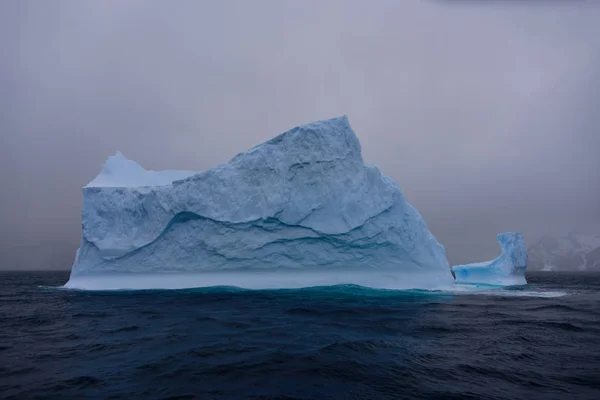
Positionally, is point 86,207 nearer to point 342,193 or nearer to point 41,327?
point 41,327

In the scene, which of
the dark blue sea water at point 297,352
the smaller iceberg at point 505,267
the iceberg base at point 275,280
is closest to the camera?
the dark blue sea water at point 297,352

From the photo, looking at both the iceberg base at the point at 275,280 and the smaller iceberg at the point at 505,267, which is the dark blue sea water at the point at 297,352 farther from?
the smaller iceberg at the point at 505,267

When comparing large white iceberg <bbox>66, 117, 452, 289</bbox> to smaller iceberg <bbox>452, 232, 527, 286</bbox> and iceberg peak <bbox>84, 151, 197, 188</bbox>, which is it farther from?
smaller iceberg <bbox>452, 232, 527, 286</bbox>

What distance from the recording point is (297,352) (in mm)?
6004

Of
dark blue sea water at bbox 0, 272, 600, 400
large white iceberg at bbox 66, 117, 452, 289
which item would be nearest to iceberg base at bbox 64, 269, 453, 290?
large white iceberg at bbox 66, 117, 452, 289

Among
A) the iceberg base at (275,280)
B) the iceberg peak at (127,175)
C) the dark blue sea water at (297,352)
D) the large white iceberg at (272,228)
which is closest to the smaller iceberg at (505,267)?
the large white iceberg at (272,228)

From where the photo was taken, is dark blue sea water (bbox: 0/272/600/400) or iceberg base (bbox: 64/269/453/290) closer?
dark blue sea water (bbox: 0/272/600/400)

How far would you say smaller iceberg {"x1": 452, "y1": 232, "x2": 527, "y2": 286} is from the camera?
22.9 metres

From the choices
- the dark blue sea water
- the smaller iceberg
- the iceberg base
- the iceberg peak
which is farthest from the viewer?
the smaller iceberg

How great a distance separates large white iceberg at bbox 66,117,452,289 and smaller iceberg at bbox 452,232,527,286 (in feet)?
31.4

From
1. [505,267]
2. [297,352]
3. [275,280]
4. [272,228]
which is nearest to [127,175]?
[272,228]

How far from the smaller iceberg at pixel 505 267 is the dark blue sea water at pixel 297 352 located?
13198 millimetres

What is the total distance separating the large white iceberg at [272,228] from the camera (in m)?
15.0

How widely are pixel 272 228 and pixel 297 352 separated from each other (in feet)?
30.3
